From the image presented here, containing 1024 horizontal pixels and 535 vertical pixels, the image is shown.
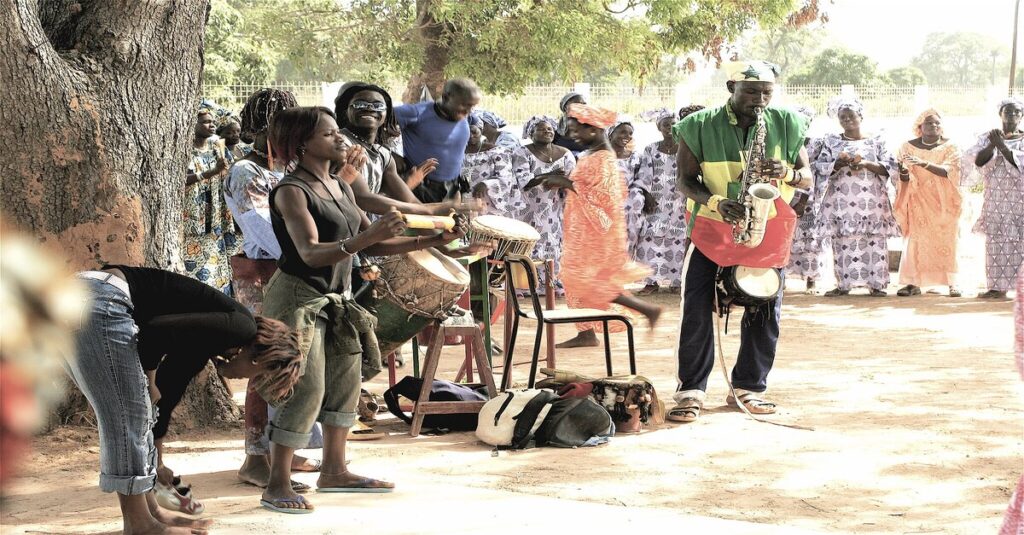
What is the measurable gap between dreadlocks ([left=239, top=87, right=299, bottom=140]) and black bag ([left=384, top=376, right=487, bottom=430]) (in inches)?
Result: 64.4

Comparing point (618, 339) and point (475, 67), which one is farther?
point (475, 67)

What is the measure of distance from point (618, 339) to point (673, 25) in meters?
10.1

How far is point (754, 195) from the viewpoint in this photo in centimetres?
656

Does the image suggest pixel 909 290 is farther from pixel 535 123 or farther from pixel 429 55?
pixel 429 55

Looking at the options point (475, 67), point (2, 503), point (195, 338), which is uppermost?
point (475, 67)

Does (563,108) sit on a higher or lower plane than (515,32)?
lower

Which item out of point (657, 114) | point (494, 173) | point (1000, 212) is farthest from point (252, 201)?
point (1000, 212)

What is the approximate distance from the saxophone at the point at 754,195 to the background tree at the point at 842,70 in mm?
44350

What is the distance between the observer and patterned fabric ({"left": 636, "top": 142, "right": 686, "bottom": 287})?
45.1ft

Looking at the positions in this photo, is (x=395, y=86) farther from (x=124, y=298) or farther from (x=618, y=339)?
(x=124, y=298)

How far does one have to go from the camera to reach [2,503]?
3.18ft

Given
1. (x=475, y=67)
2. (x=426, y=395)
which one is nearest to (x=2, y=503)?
(x=426, y=395)

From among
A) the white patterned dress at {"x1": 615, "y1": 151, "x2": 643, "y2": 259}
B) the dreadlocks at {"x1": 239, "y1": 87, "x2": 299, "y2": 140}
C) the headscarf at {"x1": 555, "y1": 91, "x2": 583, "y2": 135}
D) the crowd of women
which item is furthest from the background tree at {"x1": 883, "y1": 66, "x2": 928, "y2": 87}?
the dreadlocks at {"x1": 239, "y1": 87, "x2": 299, "y2": 140}

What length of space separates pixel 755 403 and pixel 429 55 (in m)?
12.1
